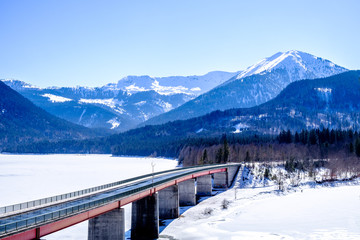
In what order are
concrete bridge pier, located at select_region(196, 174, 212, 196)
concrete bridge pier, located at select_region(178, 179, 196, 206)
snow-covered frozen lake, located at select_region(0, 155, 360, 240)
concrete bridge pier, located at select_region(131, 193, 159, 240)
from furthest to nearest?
concrete bridge pier, located at select_region(196, 174, 212, 196), concrete bridge pier, located at select_region(178, 179, 196, 206), concrete bridge pier, located at select_region(131, 193, 159, 240), snow-covered frozen lake, located at select_region(0, 155, 360, 240)

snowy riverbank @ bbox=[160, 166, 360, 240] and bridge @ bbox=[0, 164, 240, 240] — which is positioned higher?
bridge @ bbox=[0, 164, 240, 240]

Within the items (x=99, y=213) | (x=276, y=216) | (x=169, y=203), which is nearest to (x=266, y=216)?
(x=276, y=216)

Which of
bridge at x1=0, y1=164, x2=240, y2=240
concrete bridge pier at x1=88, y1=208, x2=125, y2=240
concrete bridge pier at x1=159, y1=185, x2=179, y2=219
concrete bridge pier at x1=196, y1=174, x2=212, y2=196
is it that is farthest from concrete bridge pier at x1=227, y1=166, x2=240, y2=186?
concrete bridge pier at x1=88, y1=208, x2=125, y2=240

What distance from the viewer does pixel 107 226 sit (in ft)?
124

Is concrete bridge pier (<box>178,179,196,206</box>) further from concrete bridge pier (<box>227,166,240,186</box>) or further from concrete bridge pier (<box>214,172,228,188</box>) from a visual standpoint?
concrete bridge pier (<box>227,166,240,186</box>)

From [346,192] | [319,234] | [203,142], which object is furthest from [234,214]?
[203,142]

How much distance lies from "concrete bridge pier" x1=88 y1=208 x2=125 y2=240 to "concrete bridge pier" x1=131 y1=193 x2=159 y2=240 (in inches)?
339

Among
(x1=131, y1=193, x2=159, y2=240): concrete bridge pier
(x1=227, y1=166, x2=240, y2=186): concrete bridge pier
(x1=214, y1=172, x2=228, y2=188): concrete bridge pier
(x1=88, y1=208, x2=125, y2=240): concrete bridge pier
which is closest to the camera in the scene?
(x1=88, y1=208, x2=125, y2=240): concrete bridge pier

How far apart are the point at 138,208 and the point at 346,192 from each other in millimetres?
51562

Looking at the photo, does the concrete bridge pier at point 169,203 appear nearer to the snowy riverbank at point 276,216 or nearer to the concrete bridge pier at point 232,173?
the snowy riverbank at point 276,216

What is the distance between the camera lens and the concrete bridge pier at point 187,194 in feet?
233

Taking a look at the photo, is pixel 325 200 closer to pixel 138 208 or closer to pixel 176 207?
pixel 176 207

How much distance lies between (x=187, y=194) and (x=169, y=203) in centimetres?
1335

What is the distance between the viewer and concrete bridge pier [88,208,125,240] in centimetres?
3719
